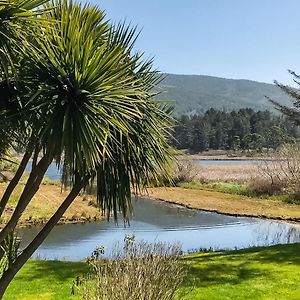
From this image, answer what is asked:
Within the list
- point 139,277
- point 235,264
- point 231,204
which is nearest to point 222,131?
point 231,204

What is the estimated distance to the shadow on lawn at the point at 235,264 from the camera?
9.95 m

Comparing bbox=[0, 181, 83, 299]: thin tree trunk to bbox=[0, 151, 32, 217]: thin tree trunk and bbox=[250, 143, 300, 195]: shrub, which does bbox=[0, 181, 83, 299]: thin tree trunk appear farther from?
bbox=[250, 143, 300, 195]: shrub

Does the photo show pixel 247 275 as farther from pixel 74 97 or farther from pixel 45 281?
pixel 74 97

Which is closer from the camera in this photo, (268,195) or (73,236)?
(73,236)

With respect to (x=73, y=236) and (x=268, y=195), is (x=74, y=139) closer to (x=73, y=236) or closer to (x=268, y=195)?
(x=73, y=236)

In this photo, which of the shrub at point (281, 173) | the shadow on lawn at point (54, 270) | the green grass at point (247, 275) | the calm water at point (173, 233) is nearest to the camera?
the green grass at point (247, 275)

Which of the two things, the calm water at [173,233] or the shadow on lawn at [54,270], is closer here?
the shadow on lawn at [54,270]

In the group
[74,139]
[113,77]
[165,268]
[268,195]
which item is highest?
[113,77]

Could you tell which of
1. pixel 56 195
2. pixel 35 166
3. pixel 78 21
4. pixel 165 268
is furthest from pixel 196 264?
pixel 56 195

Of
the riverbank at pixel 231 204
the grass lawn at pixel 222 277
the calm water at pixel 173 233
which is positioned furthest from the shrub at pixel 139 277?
the riverbank at pixel 231 204

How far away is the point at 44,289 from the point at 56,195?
82.3ft

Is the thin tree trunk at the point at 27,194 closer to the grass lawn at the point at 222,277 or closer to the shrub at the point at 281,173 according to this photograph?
the grass lawn at the point at 222,277

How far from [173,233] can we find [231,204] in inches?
515

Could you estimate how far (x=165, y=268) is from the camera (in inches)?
217
